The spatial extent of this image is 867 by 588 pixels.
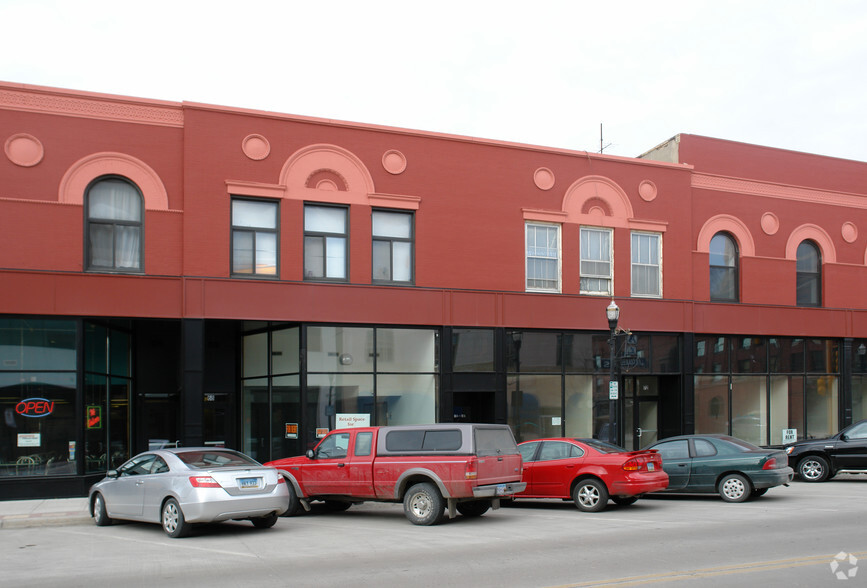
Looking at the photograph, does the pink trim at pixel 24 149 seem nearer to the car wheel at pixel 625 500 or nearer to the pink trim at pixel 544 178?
the pink trim at pixel 544 178

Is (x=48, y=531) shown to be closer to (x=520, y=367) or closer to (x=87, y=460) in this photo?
(x=87, y=460)

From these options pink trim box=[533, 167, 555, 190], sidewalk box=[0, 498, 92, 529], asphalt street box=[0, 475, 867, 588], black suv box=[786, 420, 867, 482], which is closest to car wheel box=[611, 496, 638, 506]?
asphalt street box=[0, 475, 867, 588]

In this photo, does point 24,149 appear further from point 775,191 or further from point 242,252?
point 775,191

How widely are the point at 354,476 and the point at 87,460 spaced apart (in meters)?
7.45

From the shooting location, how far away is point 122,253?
19625mm

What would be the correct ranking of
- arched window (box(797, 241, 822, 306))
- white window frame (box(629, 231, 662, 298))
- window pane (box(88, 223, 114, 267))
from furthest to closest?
1. arched window (box(797, 241, 822, 306))
2. white window frame (box(629, 231, 662, 298))
3. window pane (box(88, 223, 114, 267))

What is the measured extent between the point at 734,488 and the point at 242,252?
1203 centimetres

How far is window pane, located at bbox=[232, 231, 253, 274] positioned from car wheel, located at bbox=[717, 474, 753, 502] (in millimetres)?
11489

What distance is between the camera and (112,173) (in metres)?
19.5

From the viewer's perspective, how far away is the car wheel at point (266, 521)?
45.3ft

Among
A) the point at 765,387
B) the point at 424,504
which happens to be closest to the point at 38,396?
the point at 424,504

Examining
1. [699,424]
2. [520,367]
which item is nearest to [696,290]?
[699,424]

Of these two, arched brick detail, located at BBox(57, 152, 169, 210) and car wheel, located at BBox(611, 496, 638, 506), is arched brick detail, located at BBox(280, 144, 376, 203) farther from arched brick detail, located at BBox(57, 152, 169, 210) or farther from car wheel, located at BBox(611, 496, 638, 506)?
car wheel, located at BBox(611, 496, 638, 506)

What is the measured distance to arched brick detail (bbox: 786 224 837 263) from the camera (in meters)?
27.3
